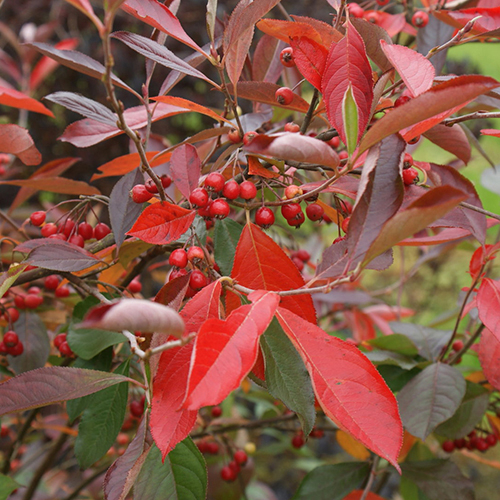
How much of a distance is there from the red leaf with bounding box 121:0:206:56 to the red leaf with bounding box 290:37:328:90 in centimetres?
18

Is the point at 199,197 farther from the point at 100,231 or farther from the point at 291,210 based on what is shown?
the point at 100,231

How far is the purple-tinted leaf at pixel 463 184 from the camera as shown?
0.65m

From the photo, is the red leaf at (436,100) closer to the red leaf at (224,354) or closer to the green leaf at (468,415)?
the red leaf at (224,354)

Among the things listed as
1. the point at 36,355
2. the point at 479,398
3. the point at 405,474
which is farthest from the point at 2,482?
the point at 479,398

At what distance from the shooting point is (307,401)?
631mm

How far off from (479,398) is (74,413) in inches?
31.6

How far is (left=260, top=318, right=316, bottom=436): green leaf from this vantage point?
0.62 m

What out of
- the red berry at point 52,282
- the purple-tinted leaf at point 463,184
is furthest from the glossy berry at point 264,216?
the red berry at point 52,282

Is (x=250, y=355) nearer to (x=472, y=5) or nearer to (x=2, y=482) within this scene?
(x=2, y=482)

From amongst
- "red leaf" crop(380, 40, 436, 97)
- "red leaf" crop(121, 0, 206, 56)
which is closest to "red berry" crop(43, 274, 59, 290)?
"red leaf" crop(121, 0, 206, 56)

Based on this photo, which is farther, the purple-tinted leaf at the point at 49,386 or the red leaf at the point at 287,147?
the purple-tinted leaf at the point at 49,386

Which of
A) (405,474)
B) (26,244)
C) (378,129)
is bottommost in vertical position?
(405,474)

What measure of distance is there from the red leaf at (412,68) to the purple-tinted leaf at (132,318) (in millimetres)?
441

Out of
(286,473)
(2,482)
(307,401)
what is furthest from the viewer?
(286,473)
